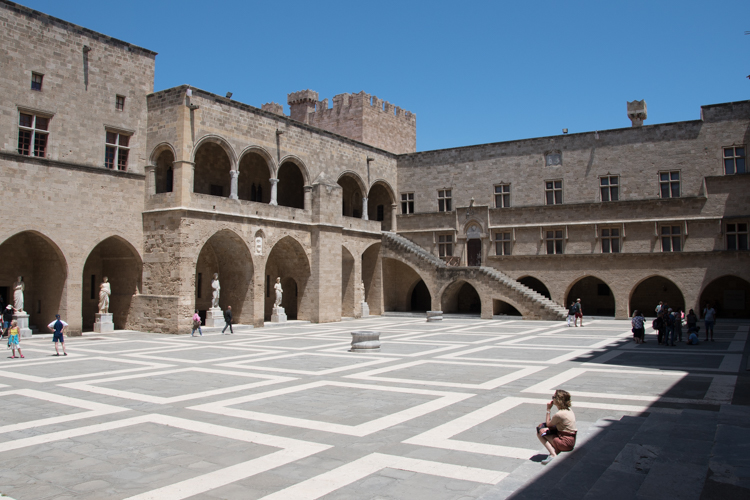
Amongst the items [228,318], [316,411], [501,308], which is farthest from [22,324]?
[501,308]

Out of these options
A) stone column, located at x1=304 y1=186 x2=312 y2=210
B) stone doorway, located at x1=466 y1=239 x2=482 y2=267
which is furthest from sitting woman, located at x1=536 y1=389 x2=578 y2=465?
stone doorway, located at x1=466 y1=239 x2=482 y2=267

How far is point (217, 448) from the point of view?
779cm

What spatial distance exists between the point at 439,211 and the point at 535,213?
5803 mm

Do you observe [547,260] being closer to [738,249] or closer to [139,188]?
[738,249]

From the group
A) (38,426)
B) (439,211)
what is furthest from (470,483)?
(439,211)

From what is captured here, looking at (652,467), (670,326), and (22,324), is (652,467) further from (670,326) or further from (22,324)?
(22,324)

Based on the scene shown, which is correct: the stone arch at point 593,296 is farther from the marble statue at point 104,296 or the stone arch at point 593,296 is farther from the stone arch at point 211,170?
the marble statue at point 104,296

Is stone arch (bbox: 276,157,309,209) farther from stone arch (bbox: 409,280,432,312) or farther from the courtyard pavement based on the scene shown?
the courtyard pavement

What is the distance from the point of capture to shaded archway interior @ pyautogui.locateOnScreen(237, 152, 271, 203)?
3172 cm

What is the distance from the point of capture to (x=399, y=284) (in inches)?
1464

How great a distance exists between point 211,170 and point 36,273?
30.4 feet

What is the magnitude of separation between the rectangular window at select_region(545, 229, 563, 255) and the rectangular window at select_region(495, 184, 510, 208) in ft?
10.2

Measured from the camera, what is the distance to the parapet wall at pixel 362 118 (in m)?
39.7

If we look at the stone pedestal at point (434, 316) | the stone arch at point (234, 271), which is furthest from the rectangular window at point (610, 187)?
→ the stone arch at point (234, 271)
